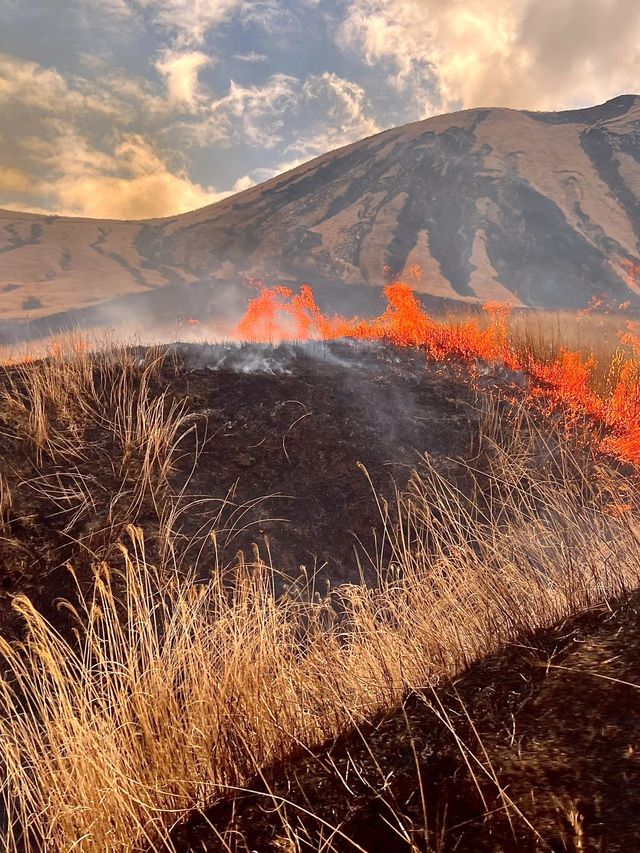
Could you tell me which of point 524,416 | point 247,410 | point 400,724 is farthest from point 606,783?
point 524,416

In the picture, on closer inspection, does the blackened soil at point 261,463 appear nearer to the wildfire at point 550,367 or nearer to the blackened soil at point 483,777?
the wildfire at point 550,367

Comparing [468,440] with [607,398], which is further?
[607,398]

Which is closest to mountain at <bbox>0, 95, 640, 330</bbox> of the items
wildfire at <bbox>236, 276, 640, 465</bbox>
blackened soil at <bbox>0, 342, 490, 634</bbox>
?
wildfire at <bbox>236, 276, 640, 465</bbox>

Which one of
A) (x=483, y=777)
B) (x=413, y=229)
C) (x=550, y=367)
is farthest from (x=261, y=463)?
(x=413, y=229)

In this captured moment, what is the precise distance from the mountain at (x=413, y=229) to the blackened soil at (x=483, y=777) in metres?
32.2

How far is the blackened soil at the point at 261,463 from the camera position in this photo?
14.3ft

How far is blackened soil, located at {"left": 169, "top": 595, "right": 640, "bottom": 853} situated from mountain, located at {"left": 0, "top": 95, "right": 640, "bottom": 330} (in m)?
32.2

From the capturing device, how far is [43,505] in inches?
179

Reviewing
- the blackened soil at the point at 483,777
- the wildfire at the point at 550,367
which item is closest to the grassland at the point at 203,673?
the blackened soil at the point at 483,777

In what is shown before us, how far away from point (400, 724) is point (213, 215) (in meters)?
53.8

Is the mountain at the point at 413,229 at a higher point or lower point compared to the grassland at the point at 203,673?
higher

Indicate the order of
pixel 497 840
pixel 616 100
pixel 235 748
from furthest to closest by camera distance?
1. pixel 616 100
2. pixel 235 748
3. pixel 497 840

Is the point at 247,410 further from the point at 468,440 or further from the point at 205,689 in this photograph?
the point at 205,689

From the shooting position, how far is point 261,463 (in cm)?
570
